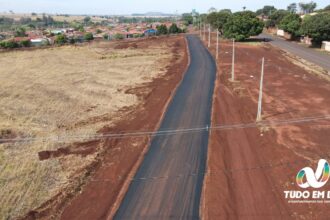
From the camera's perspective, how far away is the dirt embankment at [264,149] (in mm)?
16656

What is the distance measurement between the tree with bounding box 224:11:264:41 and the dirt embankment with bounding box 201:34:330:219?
36.4 meters

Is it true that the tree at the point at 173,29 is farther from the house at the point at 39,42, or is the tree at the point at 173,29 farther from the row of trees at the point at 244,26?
the house at the point at 39,42

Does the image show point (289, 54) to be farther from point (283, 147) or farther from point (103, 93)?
point (283, 147)

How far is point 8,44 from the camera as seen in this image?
86250mm

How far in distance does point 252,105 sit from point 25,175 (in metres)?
21.3

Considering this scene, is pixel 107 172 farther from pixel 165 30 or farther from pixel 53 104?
pixel 165 30

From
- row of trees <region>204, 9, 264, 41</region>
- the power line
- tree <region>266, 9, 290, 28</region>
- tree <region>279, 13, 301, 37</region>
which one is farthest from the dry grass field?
tree <region>266, 9, 290, 28</region>

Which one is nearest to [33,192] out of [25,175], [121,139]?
[25,175]

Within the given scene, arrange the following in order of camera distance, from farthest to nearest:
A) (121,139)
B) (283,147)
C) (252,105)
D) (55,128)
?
(252,105) < (55,128) < (121,139) < (283,147)

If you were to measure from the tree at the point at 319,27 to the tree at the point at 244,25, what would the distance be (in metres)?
11.8

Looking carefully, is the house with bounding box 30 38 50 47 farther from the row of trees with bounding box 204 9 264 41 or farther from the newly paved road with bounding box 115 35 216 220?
→ the newly paved road with bounding box 115 35 216 220

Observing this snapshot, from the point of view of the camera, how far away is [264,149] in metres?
22.7

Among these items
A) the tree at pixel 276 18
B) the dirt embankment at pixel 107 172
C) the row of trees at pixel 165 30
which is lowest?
the dirt embankment at pixel 107 172

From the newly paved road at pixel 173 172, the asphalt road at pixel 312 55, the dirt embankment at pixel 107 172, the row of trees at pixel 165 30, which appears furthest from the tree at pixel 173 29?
the newly paved road at pixel 173 172
